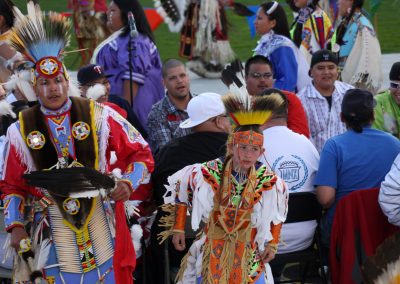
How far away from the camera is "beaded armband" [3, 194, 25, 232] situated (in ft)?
12.6

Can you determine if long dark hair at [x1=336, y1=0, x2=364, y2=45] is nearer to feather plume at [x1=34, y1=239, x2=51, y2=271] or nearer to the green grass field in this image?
feather plume at [x1=34, y1=239, x2=51, y2=271]

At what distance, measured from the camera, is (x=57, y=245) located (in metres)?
3.88

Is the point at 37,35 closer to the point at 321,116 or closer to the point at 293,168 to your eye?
the point at 293,168

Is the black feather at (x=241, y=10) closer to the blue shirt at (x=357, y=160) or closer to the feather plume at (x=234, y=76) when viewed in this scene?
the feather plume at (x=234, y=76)

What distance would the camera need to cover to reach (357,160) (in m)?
4.56

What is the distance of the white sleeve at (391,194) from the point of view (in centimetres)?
416

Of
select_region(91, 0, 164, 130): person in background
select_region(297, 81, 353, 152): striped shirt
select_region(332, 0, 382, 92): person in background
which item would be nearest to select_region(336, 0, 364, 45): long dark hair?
select_region(332, 0, 382, 92): person in background

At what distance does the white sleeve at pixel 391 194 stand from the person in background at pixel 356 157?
33cm

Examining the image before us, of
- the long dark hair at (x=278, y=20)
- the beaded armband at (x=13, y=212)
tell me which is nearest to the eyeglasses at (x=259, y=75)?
the long dark hair at (x=278, y=20)

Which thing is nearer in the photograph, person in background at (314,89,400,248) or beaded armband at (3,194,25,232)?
beaded armband at (3,194,25,232)

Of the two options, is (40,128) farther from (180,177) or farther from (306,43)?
(306,43)

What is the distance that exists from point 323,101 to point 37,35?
2.77 m

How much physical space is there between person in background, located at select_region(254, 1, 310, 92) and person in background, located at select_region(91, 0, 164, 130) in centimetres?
95

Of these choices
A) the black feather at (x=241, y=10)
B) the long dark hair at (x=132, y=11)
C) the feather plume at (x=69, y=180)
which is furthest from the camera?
the black feather at (x=241, y=10)
